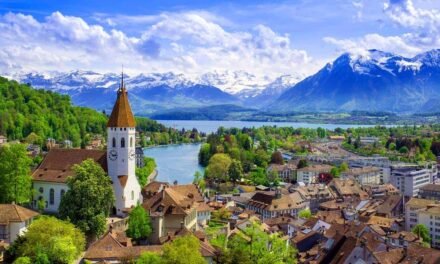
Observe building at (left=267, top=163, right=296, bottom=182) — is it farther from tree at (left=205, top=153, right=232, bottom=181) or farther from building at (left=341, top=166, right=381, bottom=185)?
tree at (left=205, top=153, right=232, bottom=181)

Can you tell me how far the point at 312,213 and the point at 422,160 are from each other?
53.4 m

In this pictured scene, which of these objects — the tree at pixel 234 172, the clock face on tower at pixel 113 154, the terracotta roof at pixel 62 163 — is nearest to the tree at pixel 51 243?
the clock face on tower at pixel 113 154

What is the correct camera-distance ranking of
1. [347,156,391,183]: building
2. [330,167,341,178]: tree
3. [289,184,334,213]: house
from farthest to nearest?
1. [347,156,391,183]: building
2. [330,167,341,178]: tree
3. [289,184,334,213]: house

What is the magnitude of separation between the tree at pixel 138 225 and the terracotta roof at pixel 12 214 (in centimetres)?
582

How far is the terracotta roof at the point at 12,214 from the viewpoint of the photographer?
33875 millimetres

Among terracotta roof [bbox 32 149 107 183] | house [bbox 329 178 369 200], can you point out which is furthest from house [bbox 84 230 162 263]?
house [bbox 329 178 369 200]

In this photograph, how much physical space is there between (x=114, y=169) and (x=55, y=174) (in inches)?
166

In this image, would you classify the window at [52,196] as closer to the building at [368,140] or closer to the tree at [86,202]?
the tree at [86,202]

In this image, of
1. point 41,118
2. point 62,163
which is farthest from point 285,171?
point 62,163

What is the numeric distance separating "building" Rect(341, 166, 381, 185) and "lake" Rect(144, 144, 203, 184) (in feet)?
74.9

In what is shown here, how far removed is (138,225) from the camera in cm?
3612

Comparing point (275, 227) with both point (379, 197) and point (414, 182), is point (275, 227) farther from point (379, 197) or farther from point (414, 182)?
point (414, 182)

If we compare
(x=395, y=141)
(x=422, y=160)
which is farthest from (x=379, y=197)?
(x=395, y=141)

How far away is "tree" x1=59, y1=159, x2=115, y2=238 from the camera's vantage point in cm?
3550
